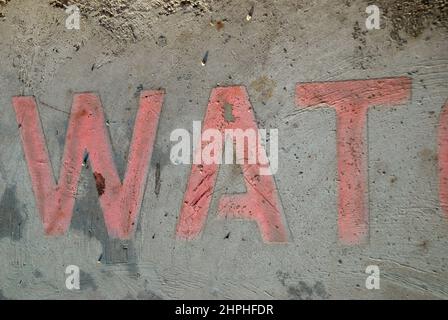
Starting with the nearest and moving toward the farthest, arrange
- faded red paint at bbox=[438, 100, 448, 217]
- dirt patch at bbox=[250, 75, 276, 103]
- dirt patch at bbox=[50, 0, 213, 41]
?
faded red paint at bbox=[438, 100, 448, 217] < dirt patch at bbox=[250, 75, 276, 103] < dirt patch at bbox=[50, 0, 213, 41]

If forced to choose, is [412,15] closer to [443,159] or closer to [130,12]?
[443,159]

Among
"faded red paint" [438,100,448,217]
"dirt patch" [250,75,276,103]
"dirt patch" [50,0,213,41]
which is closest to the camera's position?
"faded red paint" [438,100,448,217]

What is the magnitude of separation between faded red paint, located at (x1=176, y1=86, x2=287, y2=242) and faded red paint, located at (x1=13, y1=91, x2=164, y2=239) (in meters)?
0.47

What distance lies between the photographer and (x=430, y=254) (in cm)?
375

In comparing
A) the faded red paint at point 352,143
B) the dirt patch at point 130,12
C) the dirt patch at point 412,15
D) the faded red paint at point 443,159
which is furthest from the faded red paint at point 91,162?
the faded red paint at point 443,159

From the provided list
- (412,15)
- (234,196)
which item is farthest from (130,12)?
(412,15)

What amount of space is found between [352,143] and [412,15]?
1.19m

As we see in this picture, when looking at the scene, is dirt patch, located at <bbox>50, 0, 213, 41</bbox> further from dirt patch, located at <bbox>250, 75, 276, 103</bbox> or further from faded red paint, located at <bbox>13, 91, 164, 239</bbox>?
dirt patch, located at <bbox>250, 75, 276, 103</bbox>

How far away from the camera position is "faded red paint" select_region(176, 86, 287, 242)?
3.95 m

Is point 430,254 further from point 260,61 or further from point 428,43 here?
point 260,61

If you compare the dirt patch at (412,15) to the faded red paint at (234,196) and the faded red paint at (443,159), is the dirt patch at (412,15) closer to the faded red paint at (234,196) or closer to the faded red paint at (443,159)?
the faded red paint at (443,159)

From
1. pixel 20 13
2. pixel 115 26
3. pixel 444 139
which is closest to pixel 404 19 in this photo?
pixel 444 139

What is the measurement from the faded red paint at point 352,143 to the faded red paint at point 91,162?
1.57 meters

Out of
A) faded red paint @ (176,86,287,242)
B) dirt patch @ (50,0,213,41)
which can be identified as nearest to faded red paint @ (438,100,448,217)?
faded red paint @ (176,86,287,242)
